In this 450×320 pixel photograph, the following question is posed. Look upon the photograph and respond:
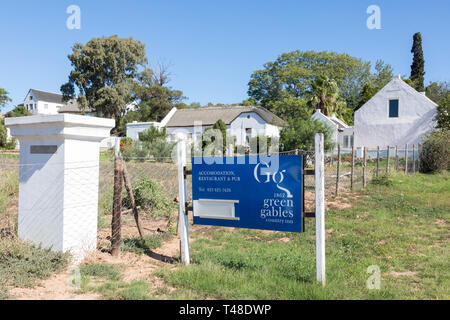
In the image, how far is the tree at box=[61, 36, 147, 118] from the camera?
150 feet

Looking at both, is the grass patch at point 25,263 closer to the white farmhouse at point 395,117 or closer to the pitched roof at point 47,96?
the white farmhouse at point 395,117

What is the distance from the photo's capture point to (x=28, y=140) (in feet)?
18.4

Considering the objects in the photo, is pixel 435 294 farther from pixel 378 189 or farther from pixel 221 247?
pixel 378 189

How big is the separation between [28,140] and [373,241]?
653 cm

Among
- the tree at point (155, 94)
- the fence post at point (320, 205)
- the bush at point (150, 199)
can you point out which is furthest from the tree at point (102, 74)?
the fence post at point (320, 205)

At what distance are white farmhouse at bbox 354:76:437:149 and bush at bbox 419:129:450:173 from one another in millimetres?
7900

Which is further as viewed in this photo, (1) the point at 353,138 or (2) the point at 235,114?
(2) the point at 235,114

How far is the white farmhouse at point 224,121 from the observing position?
136ft

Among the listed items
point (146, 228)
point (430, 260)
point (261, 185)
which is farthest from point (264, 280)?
point (146, 228)

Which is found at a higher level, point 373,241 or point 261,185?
point 261,185

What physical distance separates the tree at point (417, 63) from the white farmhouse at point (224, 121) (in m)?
18.2

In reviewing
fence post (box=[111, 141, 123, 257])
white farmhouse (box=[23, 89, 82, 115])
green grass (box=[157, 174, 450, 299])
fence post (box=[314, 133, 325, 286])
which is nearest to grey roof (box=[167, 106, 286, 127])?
green grass (box=[157, 174, 450, 299])

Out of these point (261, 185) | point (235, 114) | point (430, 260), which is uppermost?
Answer: point (235, 114)
